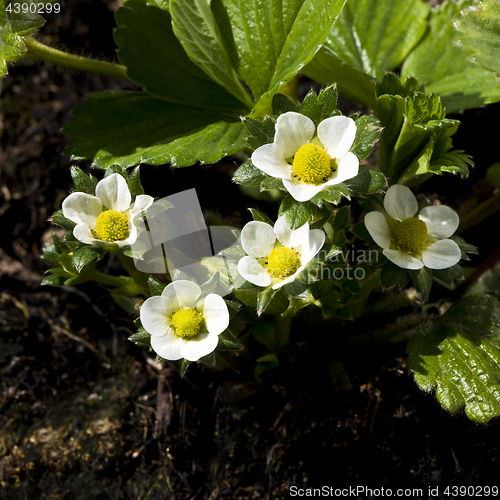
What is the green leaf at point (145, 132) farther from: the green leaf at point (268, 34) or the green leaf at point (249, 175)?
the green leaf at point (249, 175)

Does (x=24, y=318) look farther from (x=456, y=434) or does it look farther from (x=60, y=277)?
(x=456, y=434)

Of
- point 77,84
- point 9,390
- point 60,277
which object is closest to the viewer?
point 60,277

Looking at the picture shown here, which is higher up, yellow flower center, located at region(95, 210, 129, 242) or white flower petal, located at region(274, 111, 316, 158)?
white flower petal, located at region(274, 111, 316, 158)

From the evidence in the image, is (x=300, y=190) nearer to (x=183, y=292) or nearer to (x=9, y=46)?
(x=183, y=292)

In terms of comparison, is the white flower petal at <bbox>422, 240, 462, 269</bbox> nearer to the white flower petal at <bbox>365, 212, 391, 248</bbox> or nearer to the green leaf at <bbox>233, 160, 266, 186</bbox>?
the white flower petal at <bbox>365, 212, 391, 248</bbox>

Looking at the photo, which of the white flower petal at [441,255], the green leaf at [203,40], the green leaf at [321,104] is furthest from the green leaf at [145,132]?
the white flower petal at [441,255]

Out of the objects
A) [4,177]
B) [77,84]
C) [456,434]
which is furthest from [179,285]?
[77,84]

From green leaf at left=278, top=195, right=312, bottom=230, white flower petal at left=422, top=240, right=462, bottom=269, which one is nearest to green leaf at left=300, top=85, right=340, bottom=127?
green leaf at left=278, top=195, right=312, bottom=230
